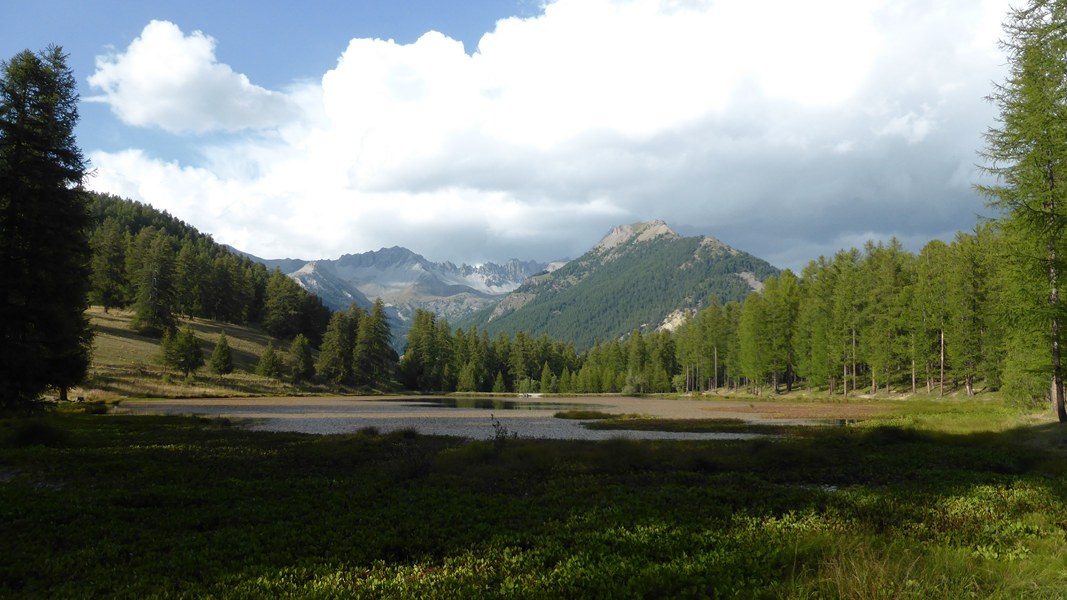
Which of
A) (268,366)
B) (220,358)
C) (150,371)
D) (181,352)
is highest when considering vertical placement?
(181,352)

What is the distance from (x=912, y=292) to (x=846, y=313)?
9840 millimetres

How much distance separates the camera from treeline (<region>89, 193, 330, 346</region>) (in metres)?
104

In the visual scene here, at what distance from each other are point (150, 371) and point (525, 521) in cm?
9160

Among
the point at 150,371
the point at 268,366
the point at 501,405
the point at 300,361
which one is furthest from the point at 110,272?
the point at 501,405

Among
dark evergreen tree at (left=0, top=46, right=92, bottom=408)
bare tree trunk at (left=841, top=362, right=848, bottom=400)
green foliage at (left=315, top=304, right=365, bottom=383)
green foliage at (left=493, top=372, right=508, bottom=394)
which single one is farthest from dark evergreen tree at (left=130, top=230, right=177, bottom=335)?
bare tree trunk at (left=841, top=362, right=848, bottom=400)

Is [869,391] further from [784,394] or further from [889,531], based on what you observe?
[889,531]

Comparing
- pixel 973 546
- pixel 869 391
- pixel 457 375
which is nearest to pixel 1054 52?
pixel 973 546

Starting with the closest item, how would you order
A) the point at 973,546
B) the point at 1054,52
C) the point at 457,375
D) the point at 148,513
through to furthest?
1. the point at 973,546
2. the point at 148,513
3. the point at 1054,52
4. the point at 457,375

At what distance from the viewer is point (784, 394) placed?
315 feet

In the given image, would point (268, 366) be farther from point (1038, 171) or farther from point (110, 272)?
point (1038, 171)

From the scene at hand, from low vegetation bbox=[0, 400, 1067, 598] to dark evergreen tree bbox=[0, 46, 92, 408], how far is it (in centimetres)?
729

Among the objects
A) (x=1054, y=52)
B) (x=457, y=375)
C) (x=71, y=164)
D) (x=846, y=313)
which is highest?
(x=1054, y=52)

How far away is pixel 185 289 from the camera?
128 m

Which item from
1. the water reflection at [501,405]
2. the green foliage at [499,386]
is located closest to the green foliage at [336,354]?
the water reflection at [501,405]
